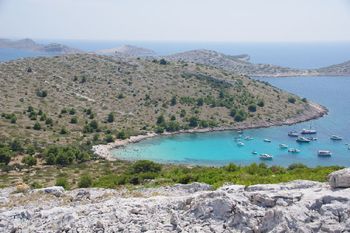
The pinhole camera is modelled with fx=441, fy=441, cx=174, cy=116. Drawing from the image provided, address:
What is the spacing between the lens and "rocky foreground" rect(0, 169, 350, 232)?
524 inches

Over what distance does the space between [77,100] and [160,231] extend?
229 feet

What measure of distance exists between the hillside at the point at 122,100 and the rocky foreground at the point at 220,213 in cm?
4417

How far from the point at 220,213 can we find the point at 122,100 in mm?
72010

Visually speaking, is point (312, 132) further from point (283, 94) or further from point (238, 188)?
point (238, 188)

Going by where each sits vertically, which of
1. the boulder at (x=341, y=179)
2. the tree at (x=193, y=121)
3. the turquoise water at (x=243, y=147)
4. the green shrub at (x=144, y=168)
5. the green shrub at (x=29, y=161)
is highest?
the boulder at (x=341, y=179)

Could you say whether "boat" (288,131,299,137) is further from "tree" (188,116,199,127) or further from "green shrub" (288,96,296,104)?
"green shrub" (288,96,296,104)

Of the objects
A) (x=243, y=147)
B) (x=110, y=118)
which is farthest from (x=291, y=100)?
(x=110, y=118)

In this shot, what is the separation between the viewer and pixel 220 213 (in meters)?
14.4

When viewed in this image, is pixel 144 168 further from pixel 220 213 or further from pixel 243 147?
pixel 243 147

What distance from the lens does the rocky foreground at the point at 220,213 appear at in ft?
43.7

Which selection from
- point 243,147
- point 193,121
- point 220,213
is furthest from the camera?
point 193,121

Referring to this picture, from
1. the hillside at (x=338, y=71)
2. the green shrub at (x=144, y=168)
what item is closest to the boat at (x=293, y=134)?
the green shrub at (x=144, y=168)

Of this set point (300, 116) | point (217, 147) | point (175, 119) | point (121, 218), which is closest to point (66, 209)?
point (121, 218)

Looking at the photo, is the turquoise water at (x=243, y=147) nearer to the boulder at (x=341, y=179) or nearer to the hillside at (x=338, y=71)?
the boulder at (x=341, y=179)
